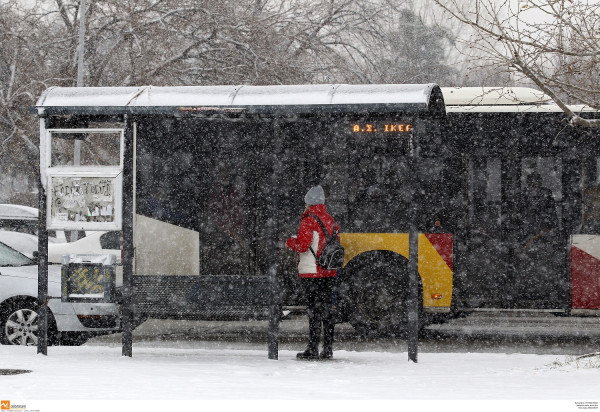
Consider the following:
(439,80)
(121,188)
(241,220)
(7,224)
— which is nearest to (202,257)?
(241,220)

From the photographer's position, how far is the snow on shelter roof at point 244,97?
9555 mm

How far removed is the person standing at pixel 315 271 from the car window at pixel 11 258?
4211 millimetres

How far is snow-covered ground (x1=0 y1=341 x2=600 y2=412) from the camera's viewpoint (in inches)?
272

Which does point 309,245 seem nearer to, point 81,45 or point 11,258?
point 11,258

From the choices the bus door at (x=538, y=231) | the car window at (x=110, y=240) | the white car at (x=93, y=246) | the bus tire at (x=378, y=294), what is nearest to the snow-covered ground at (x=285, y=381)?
the bus tire at (x=378, y=294)

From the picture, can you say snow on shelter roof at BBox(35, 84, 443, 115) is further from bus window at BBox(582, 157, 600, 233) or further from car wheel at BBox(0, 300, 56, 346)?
bus window at BBox(582, 157, 600, 233)

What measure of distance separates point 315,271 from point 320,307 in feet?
1.30

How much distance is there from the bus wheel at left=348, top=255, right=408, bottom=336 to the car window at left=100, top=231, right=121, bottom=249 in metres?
3.81

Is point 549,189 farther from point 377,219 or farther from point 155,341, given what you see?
point 155,341

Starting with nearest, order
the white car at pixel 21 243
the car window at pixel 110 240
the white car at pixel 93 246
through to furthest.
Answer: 1. the white car at pixel 93 246
2. the car window at pixel 110 240
3. the white car at pixel 21 243

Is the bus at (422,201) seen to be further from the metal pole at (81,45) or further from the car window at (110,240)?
the metal pole at (81,45)

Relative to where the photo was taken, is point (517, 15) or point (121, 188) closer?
point (517, 15)

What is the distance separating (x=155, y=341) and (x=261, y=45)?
40.3 ft

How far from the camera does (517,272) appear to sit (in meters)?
13.2
